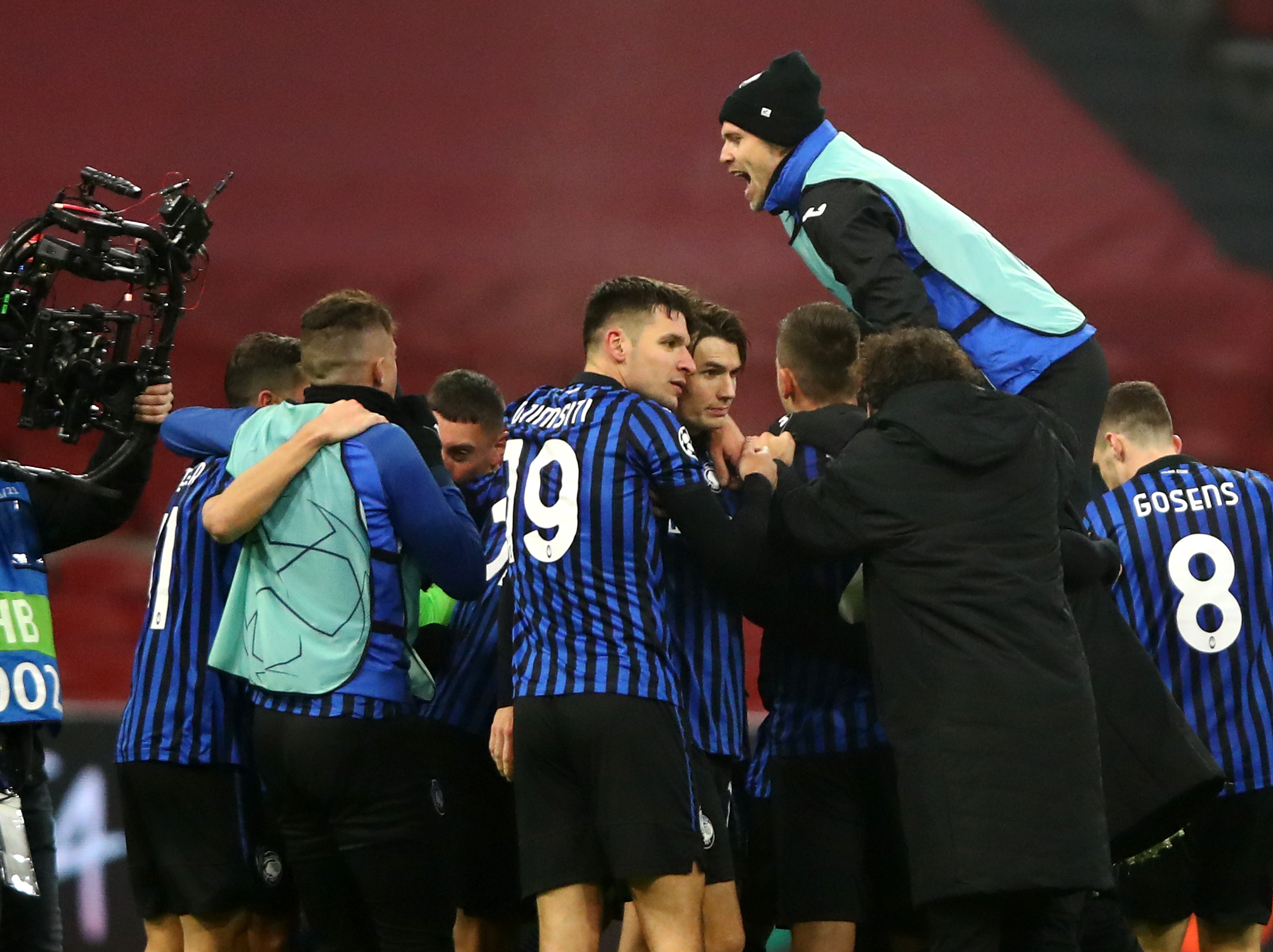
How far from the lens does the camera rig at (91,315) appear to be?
3.62 metres

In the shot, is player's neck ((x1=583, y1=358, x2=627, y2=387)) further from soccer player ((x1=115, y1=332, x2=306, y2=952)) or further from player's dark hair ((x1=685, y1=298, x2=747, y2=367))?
soccer player ((x1=115, y1=332, x2=306, y2=952))

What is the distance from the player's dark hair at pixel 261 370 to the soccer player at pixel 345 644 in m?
0.55

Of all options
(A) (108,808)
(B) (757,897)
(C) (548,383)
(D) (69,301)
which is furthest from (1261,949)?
(D) (69,301)

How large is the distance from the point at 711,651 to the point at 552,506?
543mm

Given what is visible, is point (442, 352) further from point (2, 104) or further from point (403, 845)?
point (403, 845)

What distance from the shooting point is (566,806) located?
129 inches

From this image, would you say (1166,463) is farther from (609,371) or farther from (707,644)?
(609,371)

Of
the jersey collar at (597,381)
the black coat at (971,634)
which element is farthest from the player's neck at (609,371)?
the black coat at (971,634)

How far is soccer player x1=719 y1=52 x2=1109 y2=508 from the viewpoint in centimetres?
354

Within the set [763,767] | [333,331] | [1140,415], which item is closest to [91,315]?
[333,331]

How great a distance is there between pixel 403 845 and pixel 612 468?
95cm

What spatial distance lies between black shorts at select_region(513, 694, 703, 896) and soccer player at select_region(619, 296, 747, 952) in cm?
11

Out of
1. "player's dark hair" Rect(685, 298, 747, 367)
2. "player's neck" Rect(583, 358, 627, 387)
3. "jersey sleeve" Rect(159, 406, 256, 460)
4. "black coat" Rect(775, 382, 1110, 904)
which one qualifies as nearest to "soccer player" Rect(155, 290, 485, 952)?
"jersey sleeve" Rect(159, 406, 256, 460)

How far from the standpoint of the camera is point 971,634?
311cm
